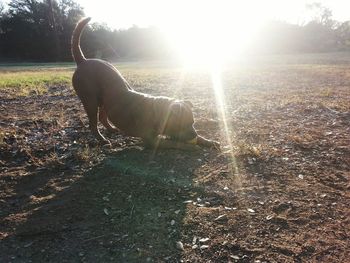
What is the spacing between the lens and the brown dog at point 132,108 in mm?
5453

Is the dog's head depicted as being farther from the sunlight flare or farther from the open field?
the sunlight flare

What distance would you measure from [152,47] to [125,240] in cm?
4745

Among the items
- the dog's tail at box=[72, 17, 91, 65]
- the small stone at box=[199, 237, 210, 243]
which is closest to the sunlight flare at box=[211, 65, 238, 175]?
the small stone at box=[199, 237, 210, 243]

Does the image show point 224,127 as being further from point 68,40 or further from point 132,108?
point 68,40

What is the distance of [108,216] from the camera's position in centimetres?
383

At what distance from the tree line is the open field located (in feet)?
124

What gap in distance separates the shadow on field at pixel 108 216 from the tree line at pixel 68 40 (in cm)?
3892

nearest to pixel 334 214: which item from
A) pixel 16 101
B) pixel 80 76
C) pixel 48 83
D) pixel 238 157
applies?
pixel 238 157

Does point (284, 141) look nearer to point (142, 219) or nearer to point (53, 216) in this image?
point (142, 219)

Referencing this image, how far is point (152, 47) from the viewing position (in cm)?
4938

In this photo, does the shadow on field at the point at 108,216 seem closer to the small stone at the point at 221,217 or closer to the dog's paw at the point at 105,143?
the small stone at the point at 221,217

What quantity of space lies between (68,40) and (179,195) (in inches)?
1769

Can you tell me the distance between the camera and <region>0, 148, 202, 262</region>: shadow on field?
10.8 feet

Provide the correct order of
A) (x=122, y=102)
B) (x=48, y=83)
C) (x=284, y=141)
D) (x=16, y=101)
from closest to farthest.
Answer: (x=122, y=102)
(x=284, y=141)
(x=16, y=101)
(x=48, y=83)
